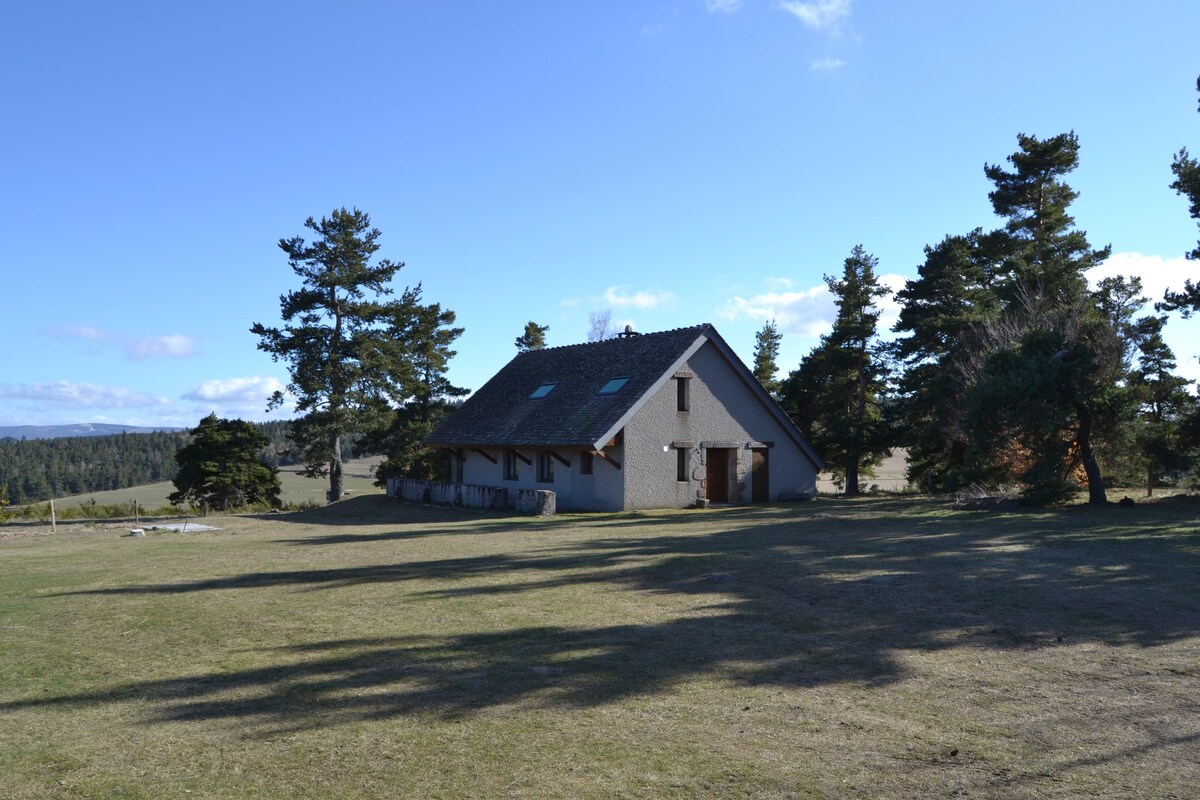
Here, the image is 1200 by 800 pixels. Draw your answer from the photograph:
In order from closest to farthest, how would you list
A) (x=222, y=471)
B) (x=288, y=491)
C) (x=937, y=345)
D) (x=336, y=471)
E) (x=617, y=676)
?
(x=617, y=676) < (x=937, y=345) < (x=222, y=471) < (x=336, y=471) < (x=288, y=491)

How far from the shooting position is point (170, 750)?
6746 millimetres

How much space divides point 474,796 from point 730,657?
4247 millimetres

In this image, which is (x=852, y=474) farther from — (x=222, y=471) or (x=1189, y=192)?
(x=222, y=471)

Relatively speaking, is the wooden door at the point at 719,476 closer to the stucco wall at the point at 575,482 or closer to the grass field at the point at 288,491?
the stucco wall at the point at 575,482

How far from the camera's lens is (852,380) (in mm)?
38812

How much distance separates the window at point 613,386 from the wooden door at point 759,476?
6.07 meters

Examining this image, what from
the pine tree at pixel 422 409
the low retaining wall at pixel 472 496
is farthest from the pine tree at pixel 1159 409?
the pine tree at pixel 422 409

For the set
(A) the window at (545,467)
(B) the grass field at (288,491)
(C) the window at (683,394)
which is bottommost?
(B) the grass field at (288,491)

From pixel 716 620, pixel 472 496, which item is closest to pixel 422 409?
pixel 472 496

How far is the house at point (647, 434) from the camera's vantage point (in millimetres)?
30406

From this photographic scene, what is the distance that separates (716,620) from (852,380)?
29648mm

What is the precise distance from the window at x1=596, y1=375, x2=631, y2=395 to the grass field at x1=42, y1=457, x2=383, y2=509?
64.5ft

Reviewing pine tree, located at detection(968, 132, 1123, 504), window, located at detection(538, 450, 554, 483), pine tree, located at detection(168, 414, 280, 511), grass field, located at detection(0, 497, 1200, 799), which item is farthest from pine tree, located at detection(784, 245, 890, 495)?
pine tree, located at detection(168, 414, 280, 511)

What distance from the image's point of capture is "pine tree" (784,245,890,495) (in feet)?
123
